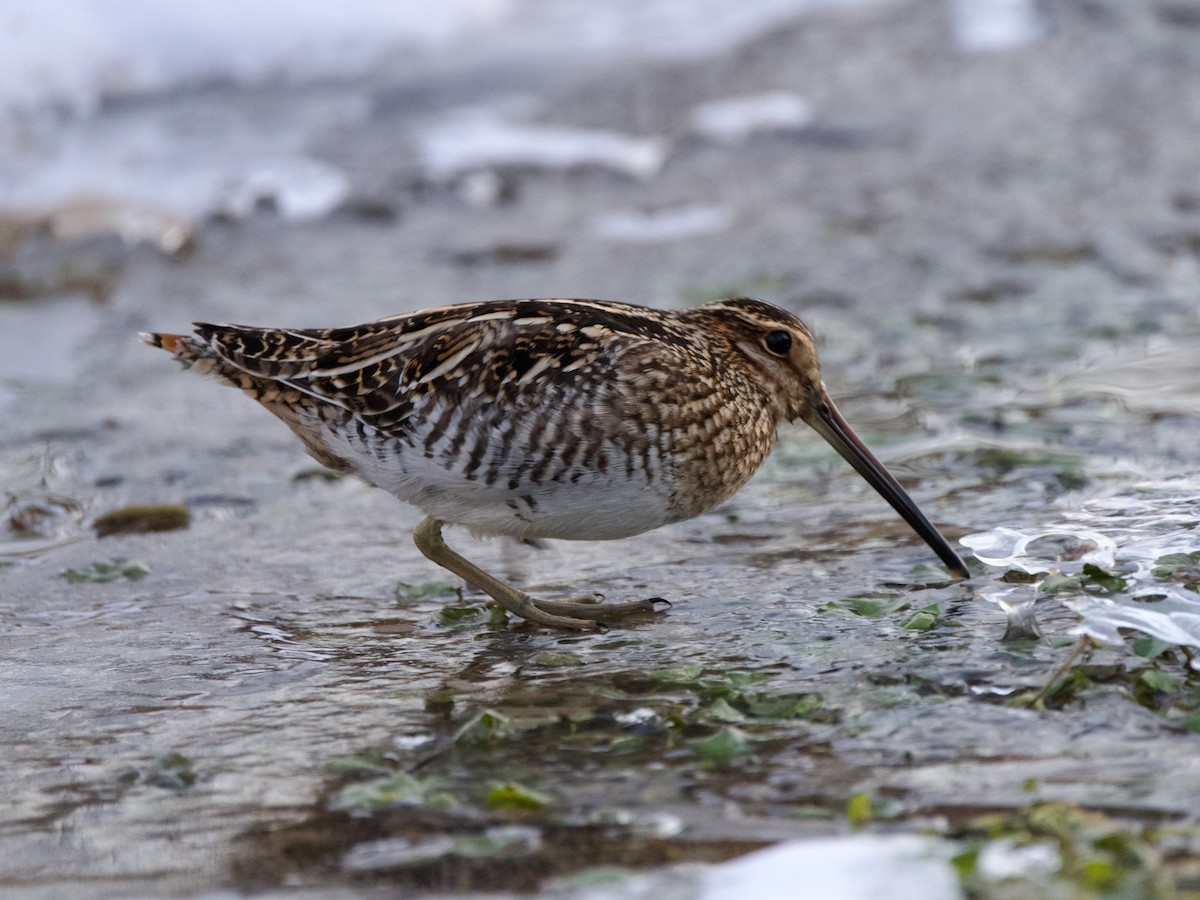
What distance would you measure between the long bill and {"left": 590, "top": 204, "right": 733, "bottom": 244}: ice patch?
4.28 metres

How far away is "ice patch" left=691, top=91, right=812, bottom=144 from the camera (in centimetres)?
1102

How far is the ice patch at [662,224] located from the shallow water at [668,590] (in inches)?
3.1

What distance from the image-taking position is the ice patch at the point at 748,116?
11.0 meters

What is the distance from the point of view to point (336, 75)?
1282 centimetres

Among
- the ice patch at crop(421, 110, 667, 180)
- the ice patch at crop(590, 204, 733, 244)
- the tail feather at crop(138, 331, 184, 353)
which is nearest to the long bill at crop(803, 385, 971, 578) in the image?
the tail feather at crop(138, 331, 184, 353)

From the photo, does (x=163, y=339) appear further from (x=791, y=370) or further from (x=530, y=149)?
(x=530, y=149)

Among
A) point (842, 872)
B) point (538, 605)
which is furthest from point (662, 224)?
point (842, 872)

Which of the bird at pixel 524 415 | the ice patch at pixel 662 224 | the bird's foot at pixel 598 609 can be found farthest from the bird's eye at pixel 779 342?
the ice patch at pixel 662 224

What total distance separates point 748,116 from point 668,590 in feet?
22.6

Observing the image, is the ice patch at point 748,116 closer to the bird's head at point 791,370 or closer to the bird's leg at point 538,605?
the bird's head at point 791,370

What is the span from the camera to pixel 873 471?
203 inches

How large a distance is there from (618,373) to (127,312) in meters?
4.71

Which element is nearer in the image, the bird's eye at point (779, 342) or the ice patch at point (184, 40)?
Result: the bird's eye at point (779, 342)

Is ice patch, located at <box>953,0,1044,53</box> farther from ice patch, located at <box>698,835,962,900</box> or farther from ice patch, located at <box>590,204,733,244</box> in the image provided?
ice patch, located at <box>698,835,962,900</box>
